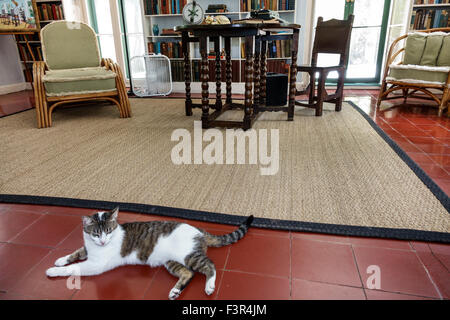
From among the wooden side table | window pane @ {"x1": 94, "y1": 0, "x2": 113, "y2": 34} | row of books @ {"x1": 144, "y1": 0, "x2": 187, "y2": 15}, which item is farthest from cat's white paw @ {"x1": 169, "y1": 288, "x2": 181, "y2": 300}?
window pane @ {"x1": 94, "y1": 0, "x2": 113, "y2": 34}

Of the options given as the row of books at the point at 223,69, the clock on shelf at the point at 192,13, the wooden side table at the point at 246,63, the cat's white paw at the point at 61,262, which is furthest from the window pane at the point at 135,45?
the cat's white paw at the point at 61,262

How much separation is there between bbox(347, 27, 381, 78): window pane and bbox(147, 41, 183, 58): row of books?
273cm

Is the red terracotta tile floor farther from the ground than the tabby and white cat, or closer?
closer

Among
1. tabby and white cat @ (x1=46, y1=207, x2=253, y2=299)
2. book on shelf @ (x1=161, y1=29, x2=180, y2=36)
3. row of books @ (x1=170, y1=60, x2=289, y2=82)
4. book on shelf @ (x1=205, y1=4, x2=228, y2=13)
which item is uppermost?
book on shelf @ (x1=205, y1=4, x2=228, y2=13)

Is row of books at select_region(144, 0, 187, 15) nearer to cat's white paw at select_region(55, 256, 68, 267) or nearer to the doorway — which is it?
the doorway

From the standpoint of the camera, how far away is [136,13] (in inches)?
209

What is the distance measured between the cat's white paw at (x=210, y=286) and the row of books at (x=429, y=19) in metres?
4.49

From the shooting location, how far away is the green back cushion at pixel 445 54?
11.3 feet

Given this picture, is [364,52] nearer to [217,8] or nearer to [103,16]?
[217,8]

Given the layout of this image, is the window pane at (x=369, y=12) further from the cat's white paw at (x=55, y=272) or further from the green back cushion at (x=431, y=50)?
the cat's white paw at (x=55, y=272)

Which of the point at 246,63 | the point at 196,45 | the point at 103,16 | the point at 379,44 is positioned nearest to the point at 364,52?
the point at 379,44

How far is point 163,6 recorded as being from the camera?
4711 millimetres

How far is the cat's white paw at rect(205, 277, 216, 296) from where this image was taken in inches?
42.8
